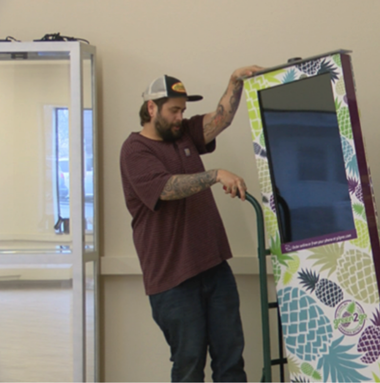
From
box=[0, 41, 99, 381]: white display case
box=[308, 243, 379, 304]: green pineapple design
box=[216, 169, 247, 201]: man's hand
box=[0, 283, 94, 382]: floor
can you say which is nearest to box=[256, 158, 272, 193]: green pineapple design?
box=[216, 169, 247, 201]: man's hand

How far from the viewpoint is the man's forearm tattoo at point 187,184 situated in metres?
2.28

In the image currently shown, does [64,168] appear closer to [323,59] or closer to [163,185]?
[163,185]

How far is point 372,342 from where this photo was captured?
2.04 meters

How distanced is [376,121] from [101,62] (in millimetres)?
1420

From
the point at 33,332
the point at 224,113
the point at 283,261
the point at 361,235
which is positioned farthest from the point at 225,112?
the point at 33,332

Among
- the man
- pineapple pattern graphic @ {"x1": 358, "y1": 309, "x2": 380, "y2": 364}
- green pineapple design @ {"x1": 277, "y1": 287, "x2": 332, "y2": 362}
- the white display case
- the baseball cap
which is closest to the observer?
pineapple pattern graphic @ {"x1": 358, "y1": 309, "x2": 380, "y2": 364}

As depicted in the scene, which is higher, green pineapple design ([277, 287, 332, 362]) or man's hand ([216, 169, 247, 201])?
man's hand ([216, 169, 247, 201])

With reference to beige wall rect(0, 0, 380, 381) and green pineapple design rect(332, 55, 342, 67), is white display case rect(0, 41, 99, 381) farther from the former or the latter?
Answer: green pineapple design rect(332, 55, 342, 67)

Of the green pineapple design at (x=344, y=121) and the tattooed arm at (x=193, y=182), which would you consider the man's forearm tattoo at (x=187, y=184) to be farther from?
the green pineapple design at (x=344, y=121)

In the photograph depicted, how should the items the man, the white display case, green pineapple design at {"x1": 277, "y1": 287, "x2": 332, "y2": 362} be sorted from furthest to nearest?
the white display case
the man
green pineapple design at {"x1": 277, "y1": 287, "x2": 332, "y2": 362}

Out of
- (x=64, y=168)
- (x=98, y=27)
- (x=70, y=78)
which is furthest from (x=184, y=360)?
(x=98, y=27)

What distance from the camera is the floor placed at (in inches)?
116

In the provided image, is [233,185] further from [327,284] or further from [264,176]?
[327,284]

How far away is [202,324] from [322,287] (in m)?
0.54
